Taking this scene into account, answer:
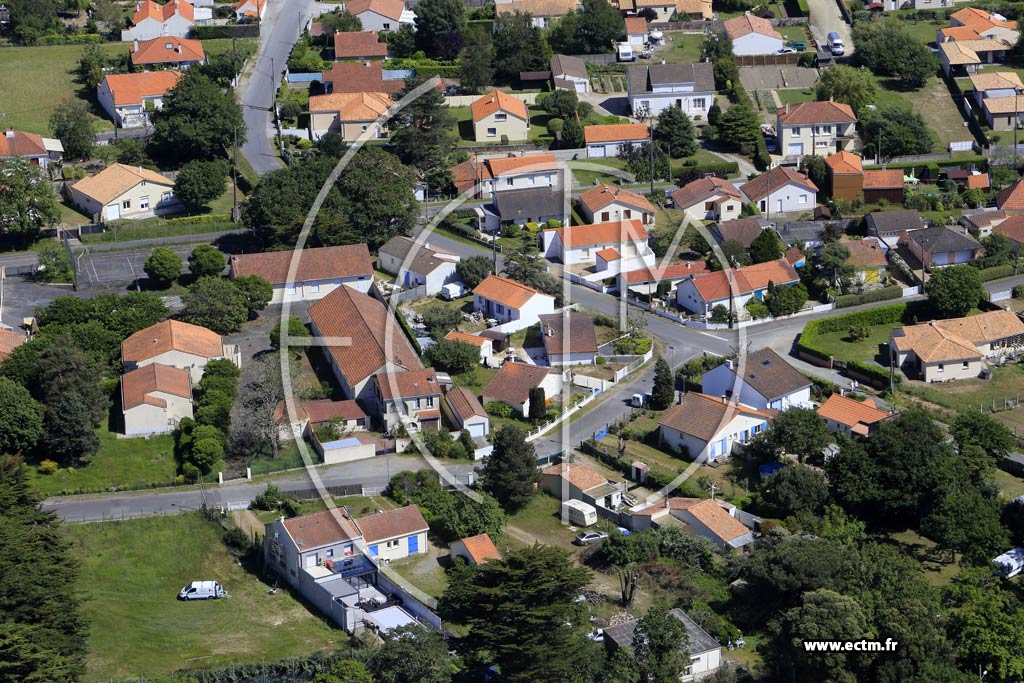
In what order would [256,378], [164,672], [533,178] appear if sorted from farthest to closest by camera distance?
[533,178]
[256,378]
[164,672]

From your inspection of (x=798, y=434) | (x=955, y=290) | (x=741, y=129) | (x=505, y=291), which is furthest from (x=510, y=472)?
(x=741, y=129)

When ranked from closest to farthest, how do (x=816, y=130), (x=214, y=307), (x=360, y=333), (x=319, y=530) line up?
(x=319, y=530), (x=360, y=333), (x=214, y=307), (x=816, y=130)

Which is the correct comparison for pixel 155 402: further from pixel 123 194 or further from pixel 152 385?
pixel 123 194

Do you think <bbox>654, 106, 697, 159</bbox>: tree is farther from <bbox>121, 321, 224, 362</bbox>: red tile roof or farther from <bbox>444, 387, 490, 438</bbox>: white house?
<bbox>121, 321, 224, 362</bbox>: red tile roof

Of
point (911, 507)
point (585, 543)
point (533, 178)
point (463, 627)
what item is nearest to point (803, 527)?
point (911, 507)

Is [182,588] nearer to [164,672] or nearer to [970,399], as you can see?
[164,672]

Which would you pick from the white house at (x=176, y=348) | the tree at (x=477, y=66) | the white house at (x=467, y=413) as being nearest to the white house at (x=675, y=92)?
the tree at (x=477, y=66)
